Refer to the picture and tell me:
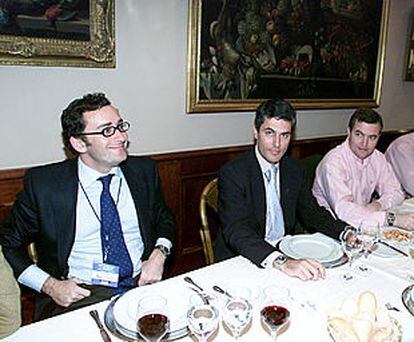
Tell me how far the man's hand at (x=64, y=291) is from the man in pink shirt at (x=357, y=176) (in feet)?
4.75

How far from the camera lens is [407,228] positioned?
6.55ft

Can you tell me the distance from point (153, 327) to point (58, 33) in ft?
6.05

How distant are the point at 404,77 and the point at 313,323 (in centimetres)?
403

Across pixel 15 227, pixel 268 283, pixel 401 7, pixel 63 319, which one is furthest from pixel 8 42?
pixel 401 7

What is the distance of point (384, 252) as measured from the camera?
1666mm

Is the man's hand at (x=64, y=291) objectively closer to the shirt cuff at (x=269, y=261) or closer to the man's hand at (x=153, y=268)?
the man's hand at (x=153, y=268)

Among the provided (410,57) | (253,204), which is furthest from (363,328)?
(410,57)

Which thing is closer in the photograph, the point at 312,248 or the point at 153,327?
the point at 153,327

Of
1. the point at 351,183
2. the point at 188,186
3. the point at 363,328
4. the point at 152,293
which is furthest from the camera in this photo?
the point at 188,186

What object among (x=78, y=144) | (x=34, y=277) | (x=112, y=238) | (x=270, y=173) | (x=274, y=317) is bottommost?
(x=34, y=277)

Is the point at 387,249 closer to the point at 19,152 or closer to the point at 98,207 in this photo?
the point at 98,207

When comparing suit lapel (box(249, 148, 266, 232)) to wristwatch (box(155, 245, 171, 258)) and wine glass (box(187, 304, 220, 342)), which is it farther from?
wine glass (box(187, 304, 220, 342))

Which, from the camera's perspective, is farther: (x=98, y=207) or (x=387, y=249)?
(x=98, y=207)

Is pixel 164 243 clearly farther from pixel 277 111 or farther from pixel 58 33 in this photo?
pixel 58 33
